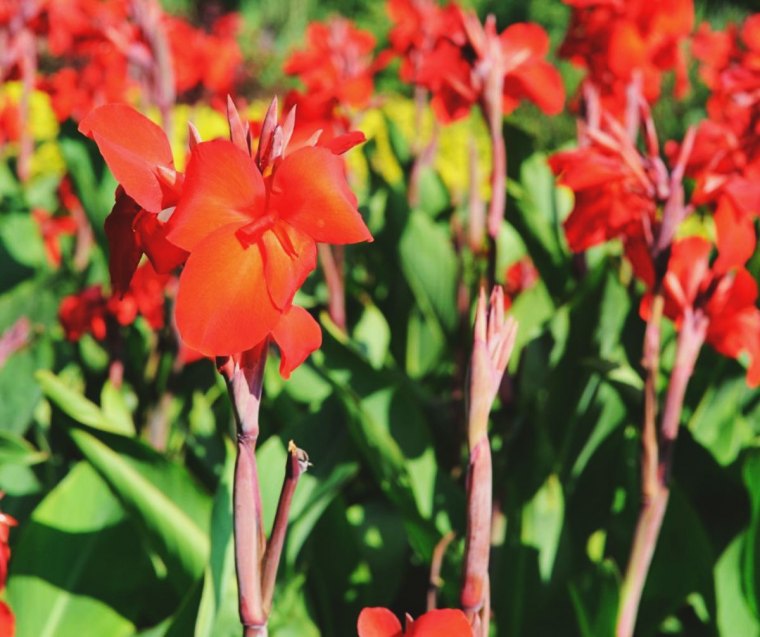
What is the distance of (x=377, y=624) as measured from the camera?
653 millimetres

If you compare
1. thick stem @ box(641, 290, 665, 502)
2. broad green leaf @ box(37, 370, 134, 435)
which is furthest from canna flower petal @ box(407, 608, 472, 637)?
broad green leaf @ box(37, 370, 134, 435)

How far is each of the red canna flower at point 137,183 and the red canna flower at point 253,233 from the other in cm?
3

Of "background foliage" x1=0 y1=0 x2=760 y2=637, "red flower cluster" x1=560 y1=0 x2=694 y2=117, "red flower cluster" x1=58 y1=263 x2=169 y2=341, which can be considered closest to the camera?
"background foliage" x1=0 y1=0 x2=760 y2=637

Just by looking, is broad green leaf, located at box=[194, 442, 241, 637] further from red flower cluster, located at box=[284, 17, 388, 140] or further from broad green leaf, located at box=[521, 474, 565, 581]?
red flower cluster, located at box=[284, 17, 388, 140]

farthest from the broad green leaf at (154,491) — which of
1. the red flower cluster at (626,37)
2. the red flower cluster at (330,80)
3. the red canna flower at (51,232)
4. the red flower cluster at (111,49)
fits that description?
the red canna flower at (51,232)

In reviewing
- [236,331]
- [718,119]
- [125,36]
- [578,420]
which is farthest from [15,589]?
[718,119]

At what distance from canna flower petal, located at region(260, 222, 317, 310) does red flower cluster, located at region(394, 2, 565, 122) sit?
75 centimetres

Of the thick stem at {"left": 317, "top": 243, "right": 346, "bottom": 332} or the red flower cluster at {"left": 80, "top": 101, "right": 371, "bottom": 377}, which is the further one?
the thick stem at {"left": 317, "top": 243, "right": 346, "bottom": 332}

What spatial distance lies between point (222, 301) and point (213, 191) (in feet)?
→ 0.22

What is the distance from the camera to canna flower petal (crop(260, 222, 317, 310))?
612 millimetres

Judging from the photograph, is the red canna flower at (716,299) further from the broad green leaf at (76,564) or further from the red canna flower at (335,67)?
the red canna flower at (335,67)

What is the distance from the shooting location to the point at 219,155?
59 centimetres

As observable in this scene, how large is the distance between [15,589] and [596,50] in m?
1.24

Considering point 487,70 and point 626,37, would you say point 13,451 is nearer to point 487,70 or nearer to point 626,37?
point 487,70
